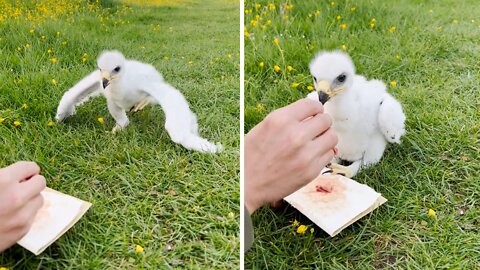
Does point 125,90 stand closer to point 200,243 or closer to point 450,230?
point 200,243

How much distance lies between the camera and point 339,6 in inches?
38.2

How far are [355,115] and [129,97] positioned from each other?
363mm

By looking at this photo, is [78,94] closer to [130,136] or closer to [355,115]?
[130,136]

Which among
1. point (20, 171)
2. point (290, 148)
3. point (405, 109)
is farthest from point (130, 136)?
point (405, 109)

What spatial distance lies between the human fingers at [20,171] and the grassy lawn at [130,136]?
16 millimetres

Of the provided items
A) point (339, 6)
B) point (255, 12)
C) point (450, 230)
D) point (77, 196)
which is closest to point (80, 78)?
point (77, 196)

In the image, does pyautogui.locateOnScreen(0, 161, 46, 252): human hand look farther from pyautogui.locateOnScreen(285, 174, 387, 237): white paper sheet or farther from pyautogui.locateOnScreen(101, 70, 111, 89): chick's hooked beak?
pyautogui.locateOnScreen(285, 174, 387, 237): white paper sheet

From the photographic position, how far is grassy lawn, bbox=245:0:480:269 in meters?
0.79

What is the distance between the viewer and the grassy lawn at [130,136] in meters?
0.82

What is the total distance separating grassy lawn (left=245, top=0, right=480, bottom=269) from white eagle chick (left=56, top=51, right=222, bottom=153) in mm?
101

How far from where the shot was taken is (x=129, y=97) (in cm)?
90

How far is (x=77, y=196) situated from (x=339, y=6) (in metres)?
0.54

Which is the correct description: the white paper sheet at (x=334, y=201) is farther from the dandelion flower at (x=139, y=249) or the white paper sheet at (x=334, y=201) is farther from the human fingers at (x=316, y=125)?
the dandelion flower at (x=139, y=249)

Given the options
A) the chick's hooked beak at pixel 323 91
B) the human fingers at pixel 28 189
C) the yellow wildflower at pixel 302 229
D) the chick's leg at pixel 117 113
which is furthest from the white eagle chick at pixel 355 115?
the human fingers at pixel 28 189
